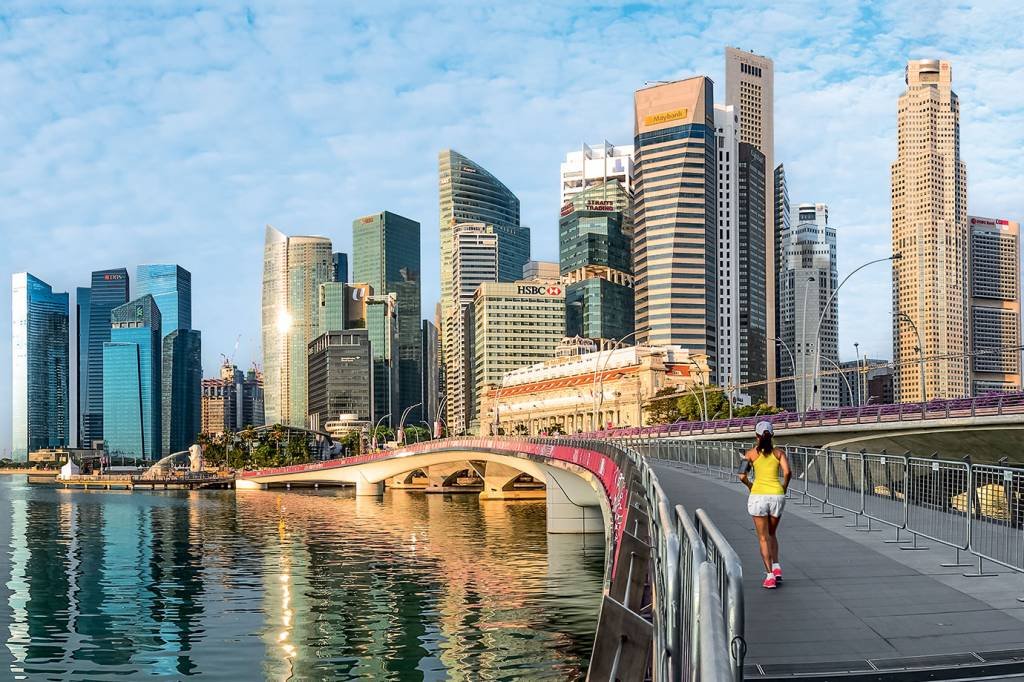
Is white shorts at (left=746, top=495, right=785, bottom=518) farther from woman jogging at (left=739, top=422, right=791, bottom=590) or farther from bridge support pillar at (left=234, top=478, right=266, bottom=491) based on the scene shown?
bridge support pillar at (left=234, top=478, right=266, bottom=491)

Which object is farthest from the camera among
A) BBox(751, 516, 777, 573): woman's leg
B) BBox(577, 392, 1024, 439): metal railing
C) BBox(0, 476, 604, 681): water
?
BBox(577, 392, 1024, 439): metal railing

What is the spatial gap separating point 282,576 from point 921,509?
36.3 metres

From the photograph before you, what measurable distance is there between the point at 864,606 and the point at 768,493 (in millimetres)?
2036

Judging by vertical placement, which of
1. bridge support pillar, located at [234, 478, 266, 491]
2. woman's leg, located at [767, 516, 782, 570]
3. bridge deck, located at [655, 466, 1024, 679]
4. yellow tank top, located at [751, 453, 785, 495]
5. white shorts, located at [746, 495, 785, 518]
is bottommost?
bridge support pillar, located at [234, 478, 266, 491]

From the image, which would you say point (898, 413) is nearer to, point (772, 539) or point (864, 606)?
point (772, 539)

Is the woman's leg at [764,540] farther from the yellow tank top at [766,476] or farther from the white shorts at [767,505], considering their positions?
the yellow tank top at [766,476]

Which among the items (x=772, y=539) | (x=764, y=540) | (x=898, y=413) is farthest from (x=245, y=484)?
(x=764, y=540)

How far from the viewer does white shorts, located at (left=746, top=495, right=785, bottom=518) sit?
13602 millimetres

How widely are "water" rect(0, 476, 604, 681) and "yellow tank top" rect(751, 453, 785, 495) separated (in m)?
14.0

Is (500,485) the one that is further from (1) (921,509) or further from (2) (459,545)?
(1) (921,509)

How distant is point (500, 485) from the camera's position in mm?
117812

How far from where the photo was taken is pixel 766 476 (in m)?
13.9

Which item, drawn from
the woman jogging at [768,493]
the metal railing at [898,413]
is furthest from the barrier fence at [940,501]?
the metal railing at [898,413]

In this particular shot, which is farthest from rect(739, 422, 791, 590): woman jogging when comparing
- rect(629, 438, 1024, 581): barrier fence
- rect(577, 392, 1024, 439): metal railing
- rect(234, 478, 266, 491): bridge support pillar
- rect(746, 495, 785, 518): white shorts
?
rect(234, 478, 266, 491): bridge support pillar
